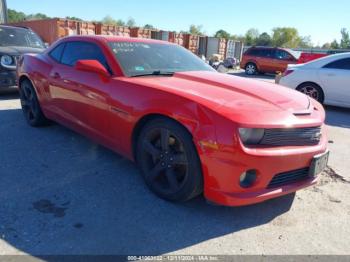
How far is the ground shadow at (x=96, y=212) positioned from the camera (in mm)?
2449

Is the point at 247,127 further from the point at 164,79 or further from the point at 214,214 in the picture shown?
the point at 164,79

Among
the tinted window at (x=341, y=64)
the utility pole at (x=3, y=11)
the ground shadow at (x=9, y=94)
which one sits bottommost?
the ground shadow at (x=9, y=94)

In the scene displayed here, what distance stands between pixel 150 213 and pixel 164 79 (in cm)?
138

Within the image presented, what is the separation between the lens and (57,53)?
4645mm

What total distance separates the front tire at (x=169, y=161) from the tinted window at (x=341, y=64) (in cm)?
662

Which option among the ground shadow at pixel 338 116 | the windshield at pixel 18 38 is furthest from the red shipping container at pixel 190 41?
the ground shadow at pixel 338 116

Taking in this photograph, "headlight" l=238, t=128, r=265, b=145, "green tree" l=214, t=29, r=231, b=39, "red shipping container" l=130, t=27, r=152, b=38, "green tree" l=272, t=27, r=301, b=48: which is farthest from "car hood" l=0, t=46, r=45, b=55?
"green tree" l=272, t=27, r=301, b=48

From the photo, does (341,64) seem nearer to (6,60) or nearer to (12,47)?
(6,60)

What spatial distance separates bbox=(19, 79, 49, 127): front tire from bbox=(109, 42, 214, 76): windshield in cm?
197

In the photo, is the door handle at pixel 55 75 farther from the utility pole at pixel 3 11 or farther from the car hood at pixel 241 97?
the utility pole at pixel 3 11

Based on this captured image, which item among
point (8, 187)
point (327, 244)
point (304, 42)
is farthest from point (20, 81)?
point (304, 42)

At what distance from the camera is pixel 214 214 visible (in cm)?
294

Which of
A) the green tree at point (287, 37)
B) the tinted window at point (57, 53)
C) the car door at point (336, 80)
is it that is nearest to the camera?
the tinted window at point (57, 53)

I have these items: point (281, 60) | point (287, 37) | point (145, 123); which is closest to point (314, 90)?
point (145, 123)
